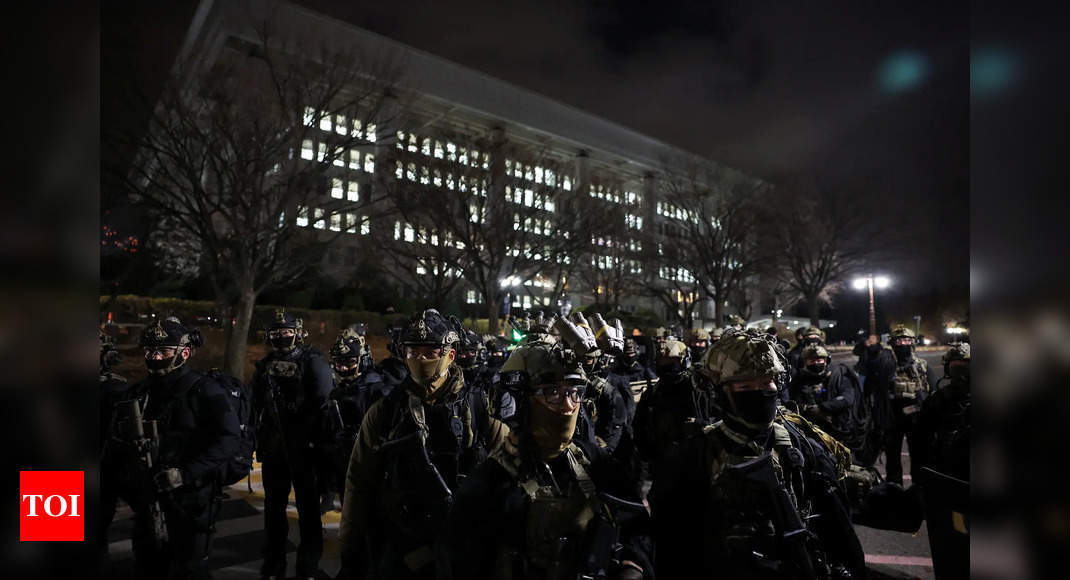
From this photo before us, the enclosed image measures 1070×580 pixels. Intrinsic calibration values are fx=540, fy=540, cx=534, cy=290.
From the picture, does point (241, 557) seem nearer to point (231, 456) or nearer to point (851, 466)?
point (231, 456)

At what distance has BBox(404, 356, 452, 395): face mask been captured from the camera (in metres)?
3.76

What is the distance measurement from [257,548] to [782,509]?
19.3 feet

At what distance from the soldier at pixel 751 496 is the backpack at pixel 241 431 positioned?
3.76m

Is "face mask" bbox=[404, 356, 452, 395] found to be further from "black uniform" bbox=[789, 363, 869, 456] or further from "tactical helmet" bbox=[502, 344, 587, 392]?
"black uniform" bbox=[789, 363, 869, 456]

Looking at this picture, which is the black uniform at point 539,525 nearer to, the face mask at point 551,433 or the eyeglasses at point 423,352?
the face mask at point 551,433

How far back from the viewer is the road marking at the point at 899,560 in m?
5.37

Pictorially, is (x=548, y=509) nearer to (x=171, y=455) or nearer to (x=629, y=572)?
(x=629, y=572)

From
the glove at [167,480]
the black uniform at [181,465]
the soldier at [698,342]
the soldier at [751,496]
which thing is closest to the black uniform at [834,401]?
the soldier at [698,342]

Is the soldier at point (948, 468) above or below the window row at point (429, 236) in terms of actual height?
below

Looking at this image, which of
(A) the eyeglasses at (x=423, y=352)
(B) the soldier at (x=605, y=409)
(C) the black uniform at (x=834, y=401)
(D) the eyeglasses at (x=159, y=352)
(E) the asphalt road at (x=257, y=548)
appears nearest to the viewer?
(A) the eyeglasses at (x=423, y=352)

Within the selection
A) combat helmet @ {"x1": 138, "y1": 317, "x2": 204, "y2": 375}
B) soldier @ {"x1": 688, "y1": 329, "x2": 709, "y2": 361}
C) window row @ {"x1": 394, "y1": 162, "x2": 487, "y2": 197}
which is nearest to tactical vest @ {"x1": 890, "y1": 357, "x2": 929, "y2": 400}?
soldier @ {"x1": 688, "y1": 329, "x2": 709, "y2": 361}

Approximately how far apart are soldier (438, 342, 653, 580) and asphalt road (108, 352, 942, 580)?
3808 millimetres

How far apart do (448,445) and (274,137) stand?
11.2 metres

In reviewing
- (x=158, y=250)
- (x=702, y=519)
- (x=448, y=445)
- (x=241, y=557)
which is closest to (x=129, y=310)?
(x=158, y=250)
